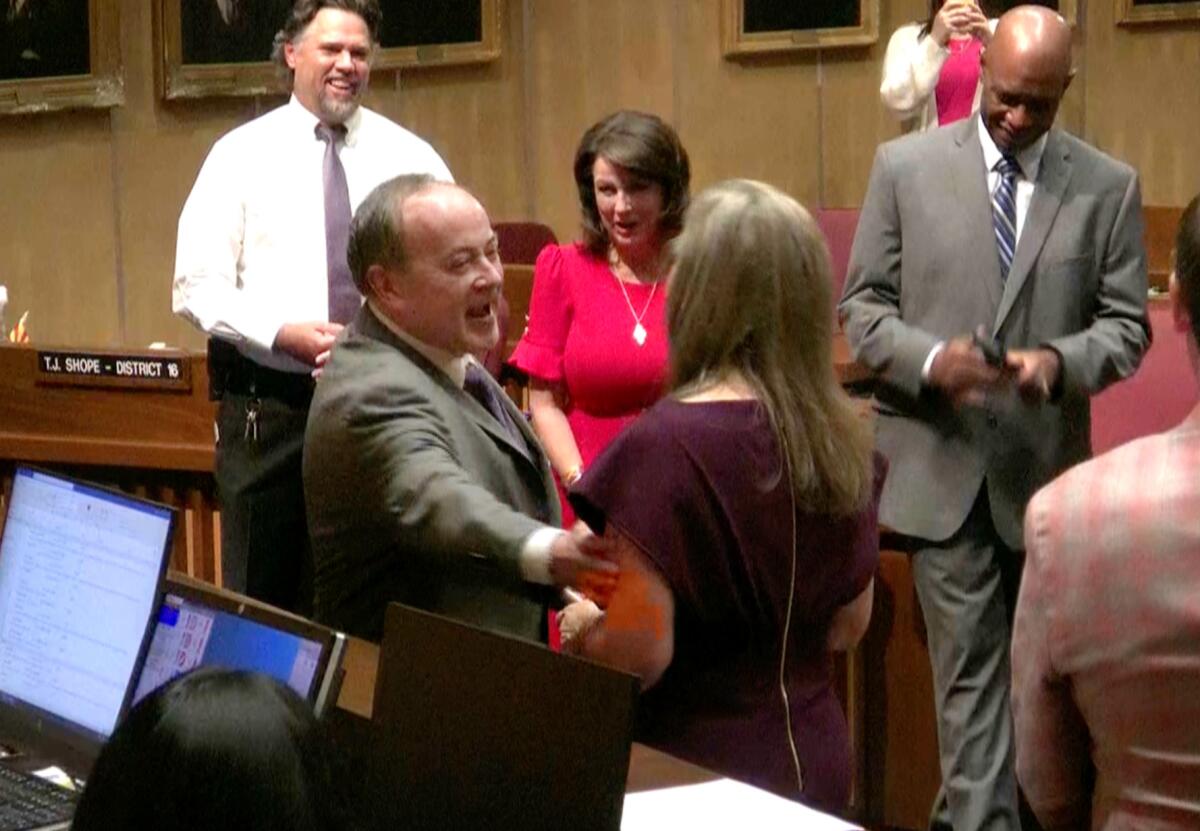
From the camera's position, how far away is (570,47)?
27.5 feet

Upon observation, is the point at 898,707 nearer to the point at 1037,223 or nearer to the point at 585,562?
the point at 1037,223

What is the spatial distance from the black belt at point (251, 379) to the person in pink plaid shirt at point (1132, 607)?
234cm

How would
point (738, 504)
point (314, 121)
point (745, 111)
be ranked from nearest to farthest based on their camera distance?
point (738, 504) < point (314, 121) < point (745, 111)

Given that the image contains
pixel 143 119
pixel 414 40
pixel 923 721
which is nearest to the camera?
pixel 923 721

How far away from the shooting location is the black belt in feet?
13.4

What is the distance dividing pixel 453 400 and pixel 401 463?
16cm

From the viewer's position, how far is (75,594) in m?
2.56

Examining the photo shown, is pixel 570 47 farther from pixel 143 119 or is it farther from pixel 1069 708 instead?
pixel 1069 708

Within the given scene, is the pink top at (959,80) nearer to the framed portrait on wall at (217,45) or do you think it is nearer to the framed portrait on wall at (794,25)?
the framed portrait on wall at (794,25)

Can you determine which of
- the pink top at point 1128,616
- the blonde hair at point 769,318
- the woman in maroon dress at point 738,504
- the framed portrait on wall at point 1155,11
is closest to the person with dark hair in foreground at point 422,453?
the woman in maroon dress at point 738,504

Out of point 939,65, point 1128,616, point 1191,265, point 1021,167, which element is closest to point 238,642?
point 1128,616

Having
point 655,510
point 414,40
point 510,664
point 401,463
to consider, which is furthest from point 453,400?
point 414,40

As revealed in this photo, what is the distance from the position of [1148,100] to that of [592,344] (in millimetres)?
4450

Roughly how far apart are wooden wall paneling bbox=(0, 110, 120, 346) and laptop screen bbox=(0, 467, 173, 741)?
4.56 m
